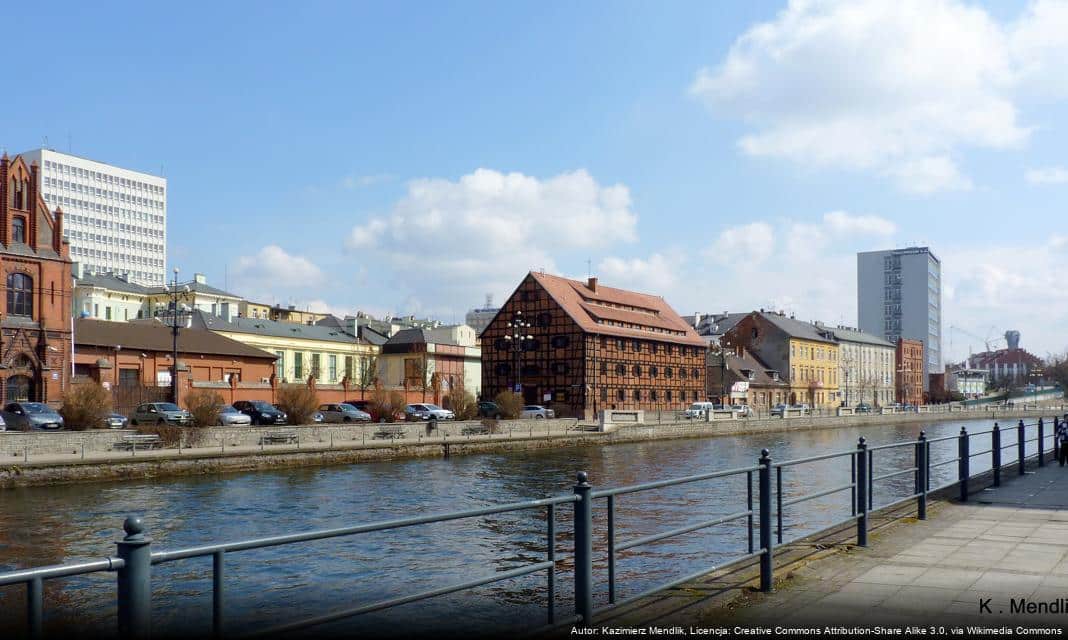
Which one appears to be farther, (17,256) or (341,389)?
(341,389)

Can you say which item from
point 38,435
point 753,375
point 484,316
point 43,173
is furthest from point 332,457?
point 484,316

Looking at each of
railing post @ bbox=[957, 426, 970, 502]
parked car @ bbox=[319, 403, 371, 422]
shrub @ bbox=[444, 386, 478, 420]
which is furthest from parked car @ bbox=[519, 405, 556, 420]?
railing post @ bbox=[957, 426, 970, 502]

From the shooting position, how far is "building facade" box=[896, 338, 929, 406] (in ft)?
495

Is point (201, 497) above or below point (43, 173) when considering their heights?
below

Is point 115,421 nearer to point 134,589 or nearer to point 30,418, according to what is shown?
point 30,418

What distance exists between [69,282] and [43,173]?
103639 millimetres

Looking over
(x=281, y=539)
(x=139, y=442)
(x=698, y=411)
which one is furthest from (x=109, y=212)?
(x=281, y=539)

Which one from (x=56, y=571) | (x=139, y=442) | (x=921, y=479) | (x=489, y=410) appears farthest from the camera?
(x=489, y=410)

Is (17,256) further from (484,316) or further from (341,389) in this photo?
(484,316)

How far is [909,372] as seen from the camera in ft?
508

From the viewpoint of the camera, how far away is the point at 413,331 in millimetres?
95375

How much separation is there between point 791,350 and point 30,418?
93576 mm

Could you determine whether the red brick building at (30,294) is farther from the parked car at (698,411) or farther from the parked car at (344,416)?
the parked car at (698,411)

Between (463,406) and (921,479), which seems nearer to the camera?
(921,479)
